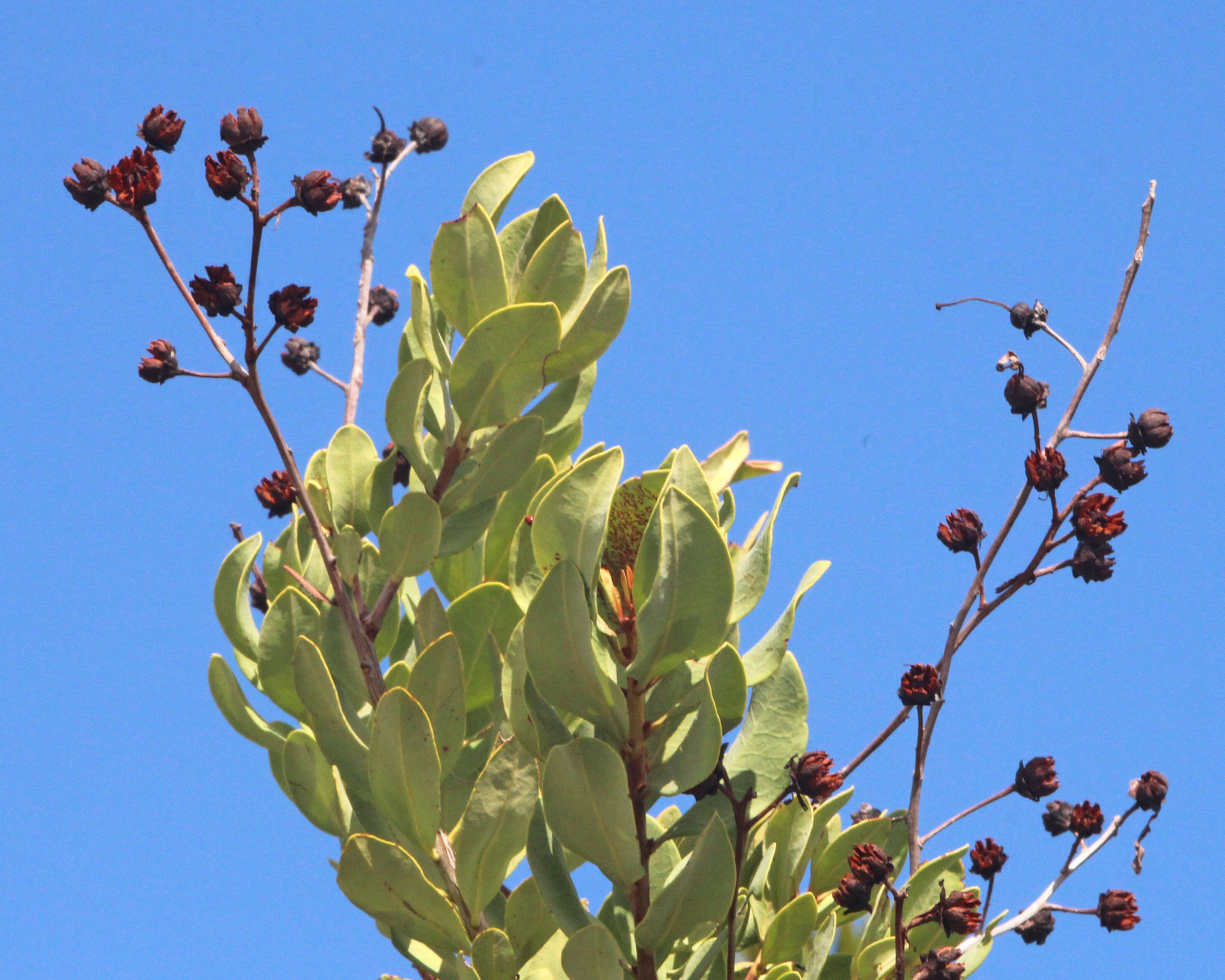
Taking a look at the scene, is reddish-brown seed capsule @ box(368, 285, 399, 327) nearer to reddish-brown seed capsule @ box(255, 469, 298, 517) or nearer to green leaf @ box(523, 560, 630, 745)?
reddish-brown seed capsule @ box(255, 469, 298, 517)

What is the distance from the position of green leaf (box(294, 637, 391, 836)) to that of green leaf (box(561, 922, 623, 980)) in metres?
0.36

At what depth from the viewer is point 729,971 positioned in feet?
6.33

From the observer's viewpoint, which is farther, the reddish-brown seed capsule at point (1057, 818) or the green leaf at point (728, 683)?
the reddish-brown seed capsule at point (1057, 818)

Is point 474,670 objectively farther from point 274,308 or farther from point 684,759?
point 274,308

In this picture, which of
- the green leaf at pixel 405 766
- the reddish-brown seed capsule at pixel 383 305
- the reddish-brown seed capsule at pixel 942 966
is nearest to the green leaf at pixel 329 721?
the green leaf at pixel 405 766

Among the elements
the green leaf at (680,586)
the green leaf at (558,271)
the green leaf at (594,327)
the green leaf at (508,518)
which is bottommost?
the green leaf at (680,586)

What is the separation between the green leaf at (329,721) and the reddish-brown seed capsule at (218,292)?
540 millimetres

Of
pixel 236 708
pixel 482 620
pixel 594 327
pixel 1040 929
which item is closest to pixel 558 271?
pixel 594 327

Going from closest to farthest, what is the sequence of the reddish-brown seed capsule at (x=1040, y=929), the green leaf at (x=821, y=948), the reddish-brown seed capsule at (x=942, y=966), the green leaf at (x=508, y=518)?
the reddish-brown seed capsule at (x=942, y=966), the green leaf at (x=821, y=948), the green leaf at (x=508, y=518), the reddish-brown seed capsule at (x=1040, y=929)

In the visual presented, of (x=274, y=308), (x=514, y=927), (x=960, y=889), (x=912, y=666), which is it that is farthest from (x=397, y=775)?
(x=960, y=889)

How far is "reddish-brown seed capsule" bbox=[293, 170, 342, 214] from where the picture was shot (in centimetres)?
207

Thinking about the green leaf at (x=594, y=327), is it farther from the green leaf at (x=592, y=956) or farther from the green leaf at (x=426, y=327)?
the green leaf at (x=592, y=956)

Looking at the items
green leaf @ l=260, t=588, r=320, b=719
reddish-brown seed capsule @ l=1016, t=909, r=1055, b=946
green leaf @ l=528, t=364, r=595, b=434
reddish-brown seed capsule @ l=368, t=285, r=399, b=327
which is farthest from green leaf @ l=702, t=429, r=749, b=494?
reddish-brown seed capsule @ l=368, t=285, r=399, b=327

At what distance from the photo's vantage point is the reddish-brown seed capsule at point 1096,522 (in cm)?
224
